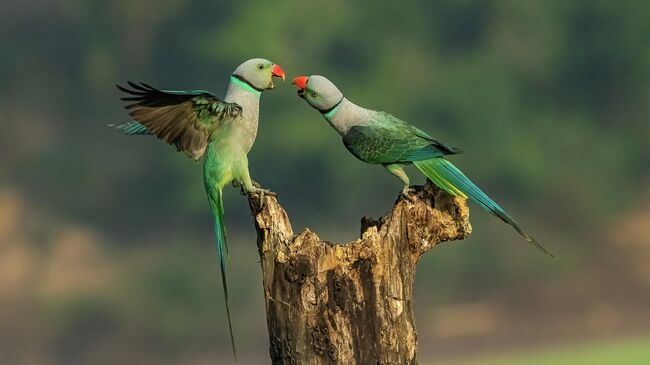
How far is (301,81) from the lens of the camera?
4.14 m

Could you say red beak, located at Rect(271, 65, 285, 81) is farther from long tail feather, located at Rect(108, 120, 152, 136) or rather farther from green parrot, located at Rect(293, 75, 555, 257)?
long tail feather, located at Rect(108, 120, 152, 136)

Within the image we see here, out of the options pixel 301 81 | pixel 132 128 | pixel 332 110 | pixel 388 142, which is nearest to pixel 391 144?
pixel 388 142

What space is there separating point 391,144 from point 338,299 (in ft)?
2.93

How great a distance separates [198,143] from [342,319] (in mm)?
1181

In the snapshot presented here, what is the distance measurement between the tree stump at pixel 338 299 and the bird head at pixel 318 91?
695mm

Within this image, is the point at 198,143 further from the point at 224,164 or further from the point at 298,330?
the point at 298,330

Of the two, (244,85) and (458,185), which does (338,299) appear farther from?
(244,85)

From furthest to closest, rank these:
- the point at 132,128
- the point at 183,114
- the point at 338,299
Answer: the point at 132,128 → the point at 183,114 → the point at 338,299

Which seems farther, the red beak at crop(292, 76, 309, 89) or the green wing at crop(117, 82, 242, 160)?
the red beak at crop(292, 76, 309, 89)

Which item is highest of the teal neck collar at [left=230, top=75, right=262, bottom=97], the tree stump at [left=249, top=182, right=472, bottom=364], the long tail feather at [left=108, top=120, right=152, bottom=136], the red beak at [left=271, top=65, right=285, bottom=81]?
the long tail feather at [left=108, top=120, right=152, bottom=136]

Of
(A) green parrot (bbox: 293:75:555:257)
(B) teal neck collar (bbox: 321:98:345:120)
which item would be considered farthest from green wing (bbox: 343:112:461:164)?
(B) teal neck collar (bbox: 321:98:345:120)

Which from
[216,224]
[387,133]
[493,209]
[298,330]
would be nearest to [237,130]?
[216,224]

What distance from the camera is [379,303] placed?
3.75 metres

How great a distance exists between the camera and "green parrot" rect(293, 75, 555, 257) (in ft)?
13.2
